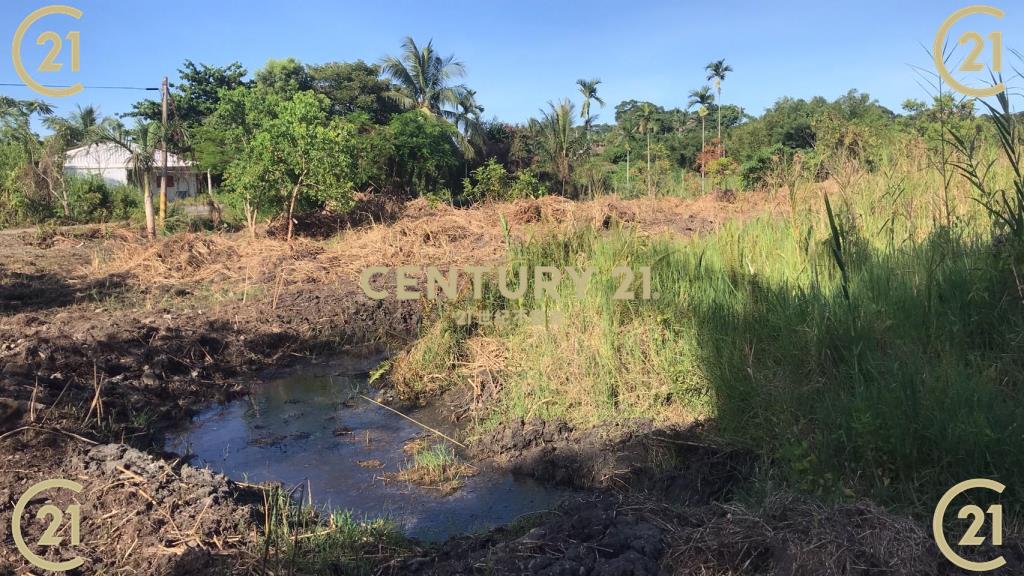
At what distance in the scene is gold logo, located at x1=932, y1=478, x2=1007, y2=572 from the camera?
7.01 feet

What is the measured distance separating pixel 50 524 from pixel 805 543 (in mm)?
3273

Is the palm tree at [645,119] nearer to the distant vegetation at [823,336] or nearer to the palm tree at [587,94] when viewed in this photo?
the palm tree at [587,94]

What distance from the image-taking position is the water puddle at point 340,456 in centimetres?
382

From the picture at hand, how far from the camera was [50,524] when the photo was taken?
3055mm

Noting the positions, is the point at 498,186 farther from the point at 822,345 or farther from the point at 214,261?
the point at 822,345

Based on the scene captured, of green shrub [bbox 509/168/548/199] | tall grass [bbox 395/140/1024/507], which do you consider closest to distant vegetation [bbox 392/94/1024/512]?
tall grass [bbox 395/140/1024/507]

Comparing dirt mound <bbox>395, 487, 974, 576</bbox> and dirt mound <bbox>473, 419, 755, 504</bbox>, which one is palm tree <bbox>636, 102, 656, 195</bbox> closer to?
dirt mound <bbox>473, 419, 755, 504</bbox>

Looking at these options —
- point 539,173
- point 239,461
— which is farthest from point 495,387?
point 539,173

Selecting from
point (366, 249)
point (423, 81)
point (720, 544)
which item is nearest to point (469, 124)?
point (423, 81)

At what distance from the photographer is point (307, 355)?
7.05 m

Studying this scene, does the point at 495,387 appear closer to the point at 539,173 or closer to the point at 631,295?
the point at 631,295

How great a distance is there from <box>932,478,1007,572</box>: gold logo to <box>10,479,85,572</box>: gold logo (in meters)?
3.39

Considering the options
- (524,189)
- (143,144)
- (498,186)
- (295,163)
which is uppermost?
(143,144)

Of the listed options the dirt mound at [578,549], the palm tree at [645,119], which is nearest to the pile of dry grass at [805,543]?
the dirt mound at [578,549]
